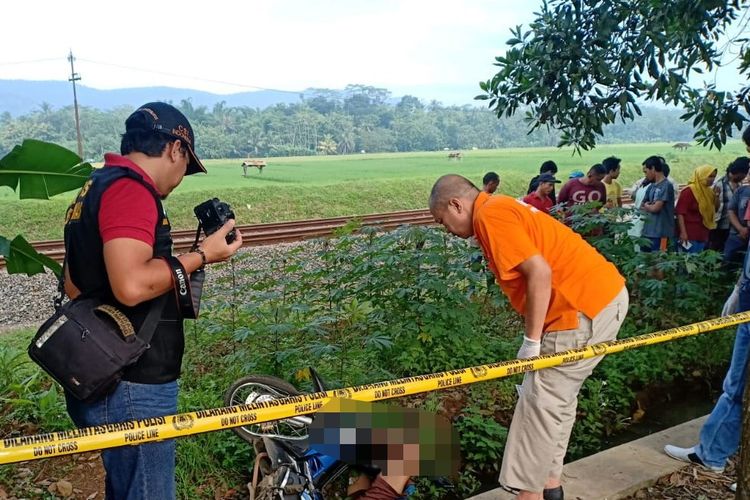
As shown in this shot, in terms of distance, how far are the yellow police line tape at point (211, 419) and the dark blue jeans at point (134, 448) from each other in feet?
0.51

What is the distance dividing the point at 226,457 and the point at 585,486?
2.07m

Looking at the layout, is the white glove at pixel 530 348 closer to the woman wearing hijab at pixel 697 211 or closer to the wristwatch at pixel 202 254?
the wristwatch at pixel 202 254

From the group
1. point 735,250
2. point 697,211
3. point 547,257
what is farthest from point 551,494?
point 697,211

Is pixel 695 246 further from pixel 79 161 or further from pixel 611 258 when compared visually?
pixel 79 161

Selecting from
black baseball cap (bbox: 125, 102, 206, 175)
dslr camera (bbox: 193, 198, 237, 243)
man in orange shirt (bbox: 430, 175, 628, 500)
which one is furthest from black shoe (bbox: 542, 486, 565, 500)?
black baseball cap (bbox: 125, 102, 206, 175)

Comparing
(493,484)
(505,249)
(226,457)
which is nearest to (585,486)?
(493,484)

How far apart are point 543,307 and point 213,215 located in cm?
140

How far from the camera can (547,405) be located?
2764mm

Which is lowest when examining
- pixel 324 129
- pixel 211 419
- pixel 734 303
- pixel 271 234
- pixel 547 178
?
pixel 271 234

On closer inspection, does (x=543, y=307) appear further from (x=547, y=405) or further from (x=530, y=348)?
(x=547, y=405)

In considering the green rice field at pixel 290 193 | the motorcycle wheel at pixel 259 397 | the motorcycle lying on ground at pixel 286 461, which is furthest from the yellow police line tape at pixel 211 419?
the green rice field at pixel 290 193

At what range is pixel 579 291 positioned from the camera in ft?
9.07

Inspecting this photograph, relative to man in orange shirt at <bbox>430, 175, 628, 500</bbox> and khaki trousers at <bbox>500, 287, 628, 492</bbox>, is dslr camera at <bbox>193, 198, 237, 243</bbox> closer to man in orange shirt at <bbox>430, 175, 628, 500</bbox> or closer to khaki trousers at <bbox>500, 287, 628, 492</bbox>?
man in orange shirt at <bbox>430, 175, 628, 500</bbox>

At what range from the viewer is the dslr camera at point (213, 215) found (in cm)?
227
